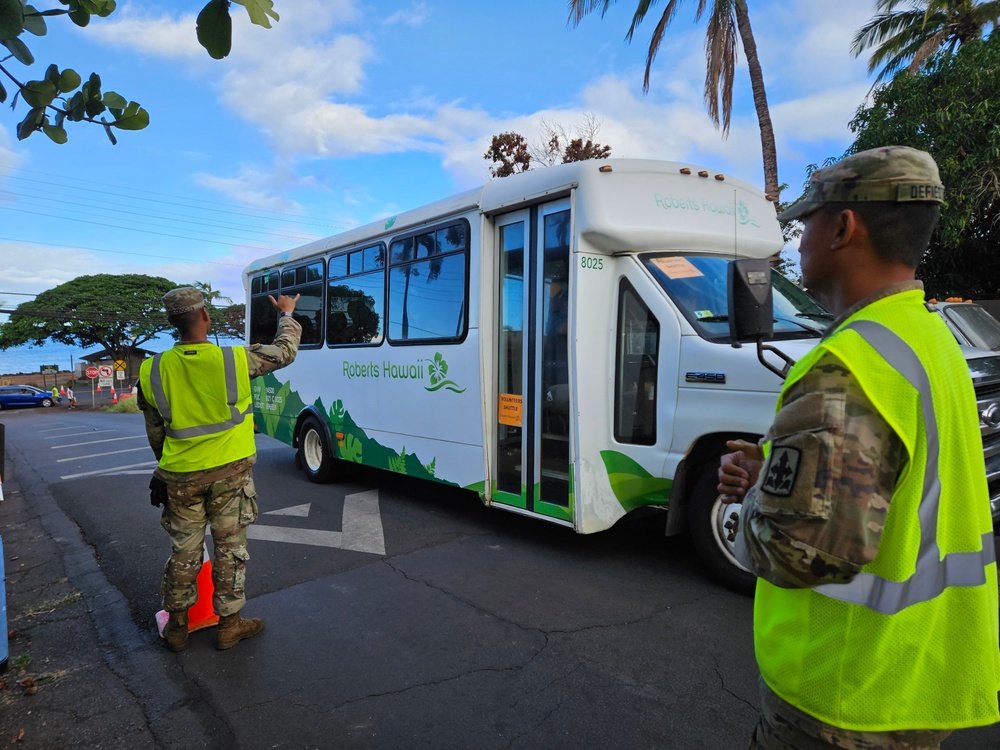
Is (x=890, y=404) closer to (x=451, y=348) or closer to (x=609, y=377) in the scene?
(x=609, y=377)

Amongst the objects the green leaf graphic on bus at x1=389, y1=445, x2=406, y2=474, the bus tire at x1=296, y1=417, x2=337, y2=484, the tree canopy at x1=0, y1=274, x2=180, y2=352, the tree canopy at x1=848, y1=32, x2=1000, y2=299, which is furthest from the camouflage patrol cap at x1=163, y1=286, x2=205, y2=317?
the tree canopy at x1=0, y1=274, x2=180, y2=352

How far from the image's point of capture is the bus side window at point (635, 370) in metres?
4.66

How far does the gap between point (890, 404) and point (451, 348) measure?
198 inches

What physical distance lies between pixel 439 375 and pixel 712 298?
2672mm

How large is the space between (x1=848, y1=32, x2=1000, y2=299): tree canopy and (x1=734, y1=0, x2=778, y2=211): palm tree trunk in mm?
1873

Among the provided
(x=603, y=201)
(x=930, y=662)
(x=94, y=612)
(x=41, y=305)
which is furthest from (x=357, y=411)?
(x=41, y=305)

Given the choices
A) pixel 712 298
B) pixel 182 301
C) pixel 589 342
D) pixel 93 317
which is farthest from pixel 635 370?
pixel 93 317

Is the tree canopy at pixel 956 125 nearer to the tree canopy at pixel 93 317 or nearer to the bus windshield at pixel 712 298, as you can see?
the bus windshield at pixel 712 298

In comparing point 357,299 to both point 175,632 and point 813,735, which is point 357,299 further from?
point 813,735

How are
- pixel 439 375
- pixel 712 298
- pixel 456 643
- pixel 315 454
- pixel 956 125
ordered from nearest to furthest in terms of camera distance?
pixel 456 643 < pixel 712 298 < pixel 439 375 < pixel 315 454 < pixel 956 125

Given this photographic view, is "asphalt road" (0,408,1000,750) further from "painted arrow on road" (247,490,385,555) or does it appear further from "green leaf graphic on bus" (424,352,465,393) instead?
"green leaf graphic on bus" (424,352,465,393)

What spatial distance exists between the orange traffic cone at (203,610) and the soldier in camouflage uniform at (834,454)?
366 cm

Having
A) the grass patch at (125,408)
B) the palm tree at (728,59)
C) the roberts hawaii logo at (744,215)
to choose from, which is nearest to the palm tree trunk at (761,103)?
the palm tree at (728,59)

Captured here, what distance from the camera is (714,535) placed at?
430 cm
